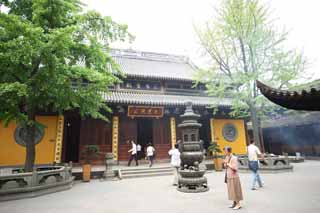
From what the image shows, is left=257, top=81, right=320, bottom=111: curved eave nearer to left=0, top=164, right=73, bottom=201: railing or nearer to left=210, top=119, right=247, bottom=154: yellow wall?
left=0, top=164, right=73, bottom=201: railing

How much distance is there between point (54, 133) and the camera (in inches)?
406

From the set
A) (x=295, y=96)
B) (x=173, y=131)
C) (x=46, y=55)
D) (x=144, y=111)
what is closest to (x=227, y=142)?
(x=173, y=131)

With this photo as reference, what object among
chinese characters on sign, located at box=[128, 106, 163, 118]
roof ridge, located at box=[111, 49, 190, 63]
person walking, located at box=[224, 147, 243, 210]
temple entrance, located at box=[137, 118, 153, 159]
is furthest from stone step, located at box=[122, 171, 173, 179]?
roof ridge, located at box=[111, 49, 190, 63]

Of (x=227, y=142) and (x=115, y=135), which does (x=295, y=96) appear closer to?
(x=115, y=135)

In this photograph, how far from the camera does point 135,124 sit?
11.9 metres

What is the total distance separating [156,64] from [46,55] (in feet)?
40.0

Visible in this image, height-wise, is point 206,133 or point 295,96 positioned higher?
point 295,96

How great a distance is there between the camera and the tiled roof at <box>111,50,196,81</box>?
47.5 feet

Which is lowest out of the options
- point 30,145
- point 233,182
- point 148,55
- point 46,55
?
point 233,182

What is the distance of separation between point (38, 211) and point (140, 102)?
23.9 feet

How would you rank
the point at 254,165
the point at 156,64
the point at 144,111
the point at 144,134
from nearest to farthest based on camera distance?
the point at 254,165 < the point at 144,111 < the point at 144,134 < the point at 156,64

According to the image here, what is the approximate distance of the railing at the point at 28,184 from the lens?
5406mm

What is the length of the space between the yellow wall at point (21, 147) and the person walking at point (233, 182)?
935cm

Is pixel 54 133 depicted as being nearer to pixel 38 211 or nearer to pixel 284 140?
pixel 38 211
